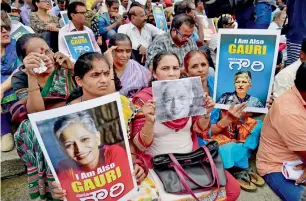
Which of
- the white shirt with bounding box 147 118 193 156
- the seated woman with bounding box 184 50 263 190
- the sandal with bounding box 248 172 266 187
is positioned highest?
the white shirt with bounding box 147 118 193 156

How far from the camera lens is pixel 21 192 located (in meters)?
2.55

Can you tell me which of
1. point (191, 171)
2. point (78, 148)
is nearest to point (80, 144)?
point (78, 148)

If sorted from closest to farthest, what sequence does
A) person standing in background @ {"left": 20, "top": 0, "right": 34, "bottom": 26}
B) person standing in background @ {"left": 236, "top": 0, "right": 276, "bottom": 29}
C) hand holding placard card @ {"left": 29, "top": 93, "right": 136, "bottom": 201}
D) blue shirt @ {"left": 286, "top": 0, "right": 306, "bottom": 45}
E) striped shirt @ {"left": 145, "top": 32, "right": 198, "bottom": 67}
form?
hand holding placard card @ {"left": 29, "top": 93, "right": 136, "bottom": 201} → blue shirt @ {"left": 286, "top": 0, "right": 306, "bottom": 45} → striped shirt @ {"left": 145, "top": 32, "right": 198, "bottom": 67} → person standing in background @ {"left": 236, "top": 0, "right": 276, "bottom": 29} → person standing in background @ {"left": 20, "top": 0, "right": 34, "bottom": 26}

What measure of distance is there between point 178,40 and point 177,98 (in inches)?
75.3

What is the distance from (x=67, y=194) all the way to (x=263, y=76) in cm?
163

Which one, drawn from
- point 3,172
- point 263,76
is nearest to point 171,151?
point 263,76

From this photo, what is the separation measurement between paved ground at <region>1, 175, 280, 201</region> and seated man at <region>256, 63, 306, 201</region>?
0.35 metres

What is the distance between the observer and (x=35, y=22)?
443 centimetres

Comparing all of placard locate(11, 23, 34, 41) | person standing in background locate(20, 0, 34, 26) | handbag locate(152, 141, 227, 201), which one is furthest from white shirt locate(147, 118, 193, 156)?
person standing in background locate(20, 0, 34, 26)

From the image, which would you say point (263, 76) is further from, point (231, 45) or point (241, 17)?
point (241, 17)

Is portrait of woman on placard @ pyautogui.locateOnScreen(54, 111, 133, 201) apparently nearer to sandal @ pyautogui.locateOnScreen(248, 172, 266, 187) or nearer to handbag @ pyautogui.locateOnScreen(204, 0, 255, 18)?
sandal @ pyautogui.locateOnScreen(248, 172, 266, 187)

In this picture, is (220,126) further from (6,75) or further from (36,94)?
(6,75)

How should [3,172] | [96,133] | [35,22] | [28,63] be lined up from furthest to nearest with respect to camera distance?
[35,22] → [3,172] → [28,63] → [96,133]

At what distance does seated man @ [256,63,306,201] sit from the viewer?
1885mm
